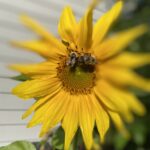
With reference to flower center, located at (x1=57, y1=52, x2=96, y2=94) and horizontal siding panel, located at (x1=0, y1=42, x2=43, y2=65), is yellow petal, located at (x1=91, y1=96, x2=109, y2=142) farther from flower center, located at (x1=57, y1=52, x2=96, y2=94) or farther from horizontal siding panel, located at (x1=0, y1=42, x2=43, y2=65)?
horizontal siding panel, located at (x1=0, y1=42, x2=43, y2=65)

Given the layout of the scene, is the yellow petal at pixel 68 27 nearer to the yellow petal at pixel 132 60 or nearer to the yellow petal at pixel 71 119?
the yellow petal at pixel 71 119

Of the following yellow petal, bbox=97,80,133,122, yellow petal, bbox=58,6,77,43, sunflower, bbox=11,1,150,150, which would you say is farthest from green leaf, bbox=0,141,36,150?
yellow petal, bbox=97,80,133,122

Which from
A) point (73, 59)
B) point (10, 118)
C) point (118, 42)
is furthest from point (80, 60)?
point (10, 118)

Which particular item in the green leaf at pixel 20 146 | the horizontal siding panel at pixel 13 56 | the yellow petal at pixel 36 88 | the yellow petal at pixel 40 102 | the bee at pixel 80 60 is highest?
the bee at pixel 80 60

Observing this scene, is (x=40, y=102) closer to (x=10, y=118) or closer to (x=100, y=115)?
(x=100, y=115)

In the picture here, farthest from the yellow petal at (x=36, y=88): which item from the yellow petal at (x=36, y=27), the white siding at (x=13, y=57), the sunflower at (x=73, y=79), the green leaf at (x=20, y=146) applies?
the white siding at (x=13, y=57)

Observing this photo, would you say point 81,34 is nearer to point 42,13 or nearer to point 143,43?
point 143,43

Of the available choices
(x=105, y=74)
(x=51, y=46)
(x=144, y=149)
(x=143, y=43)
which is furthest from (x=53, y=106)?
(x=144, y=149)
